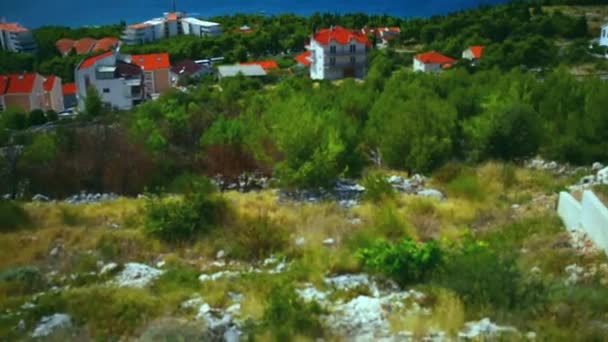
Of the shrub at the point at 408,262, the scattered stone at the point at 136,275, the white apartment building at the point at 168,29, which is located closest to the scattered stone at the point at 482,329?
the shrub at the point at 408,262

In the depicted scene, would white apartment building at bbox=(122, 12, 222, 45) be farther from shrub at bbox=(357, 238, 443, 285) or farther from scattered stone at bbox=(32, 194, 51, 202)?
shrub at bbox=(357, 238, 443, 285)

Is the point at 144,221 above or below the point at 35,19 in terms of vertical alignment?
below

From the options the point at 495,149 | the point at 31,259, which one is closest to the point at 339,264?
the point at 31,259

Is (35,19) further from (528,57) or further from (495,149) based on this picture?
(495,149)

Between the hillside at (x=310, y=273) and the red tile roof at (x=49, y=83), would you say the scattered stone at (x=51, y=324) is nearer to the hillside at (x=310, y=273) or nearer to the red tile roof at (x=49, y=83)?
the hillside at (x=310, y=273)

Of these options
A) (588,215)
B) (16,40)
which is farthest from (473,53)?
(16,40)
